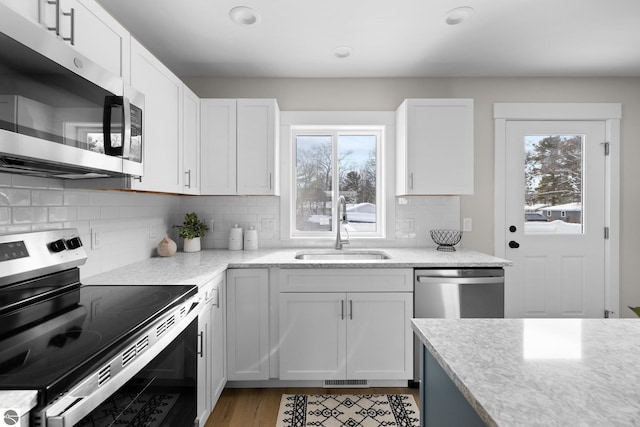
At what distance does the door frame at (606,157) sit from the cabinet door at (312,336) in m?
1.69

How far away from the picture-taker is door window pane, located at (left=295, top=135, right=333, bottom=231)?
3.07m

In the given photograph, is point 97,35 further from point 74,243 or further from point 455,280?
point 455,280

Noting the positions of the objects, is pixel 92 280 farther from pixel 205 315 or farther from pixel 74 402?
pixel 74 402

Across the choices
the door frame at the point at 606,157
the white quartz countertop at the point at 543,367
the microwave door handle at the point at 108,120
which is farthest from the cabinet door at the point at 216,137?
the door frame at the point at 606,157

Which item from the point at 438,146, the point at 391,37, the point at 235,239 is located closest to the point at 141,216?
the point at 235,239

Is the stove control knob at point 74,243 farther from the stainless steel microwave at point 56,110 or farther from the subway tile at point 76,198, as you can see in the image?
the stainless steel microwave at point 56,110

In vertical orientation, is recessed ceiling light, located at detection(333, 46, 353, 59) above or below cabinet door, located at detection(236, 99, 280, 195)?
above

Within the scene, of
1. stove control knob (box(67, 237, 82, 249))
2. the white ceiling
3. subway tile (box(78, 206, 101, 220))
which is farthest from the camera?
the white ceiling

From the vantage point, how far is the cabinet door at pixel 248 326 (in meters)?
2.24

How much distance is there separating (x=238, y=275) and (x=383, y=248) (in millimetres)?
1321

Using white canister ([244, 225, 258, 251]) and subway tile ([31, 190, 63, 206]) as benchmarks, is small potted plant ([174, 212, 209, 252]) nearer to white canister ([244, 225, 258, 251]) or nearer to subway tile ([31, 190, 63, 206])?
white canister ([244, 225, 258, 251])

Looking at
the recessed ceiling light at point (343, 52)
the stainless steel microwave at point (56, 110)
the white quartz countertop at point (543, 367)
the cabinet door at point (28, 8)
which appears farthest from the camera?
the recessed ceiling light at point (343, 52)

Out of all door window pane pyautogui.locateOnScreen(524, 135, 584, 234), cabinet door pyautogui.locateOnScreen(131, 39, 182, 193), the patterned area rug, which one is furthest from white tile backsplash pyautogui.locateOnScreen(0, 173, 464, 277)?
the patterned area rug

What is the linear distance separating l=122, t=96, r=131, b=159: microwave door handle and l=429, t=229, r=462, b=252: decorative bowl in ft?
7.62
